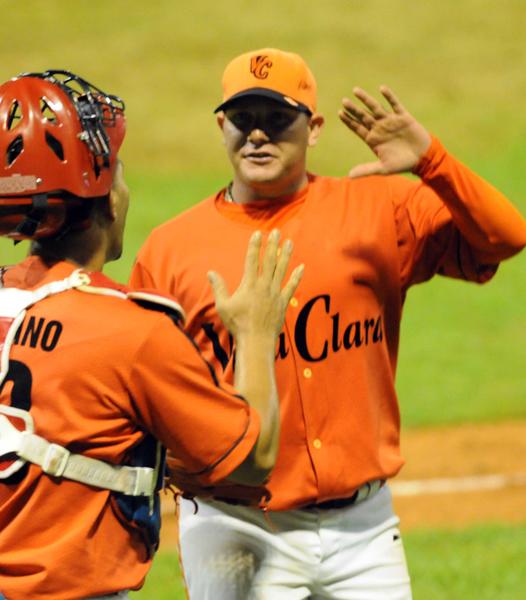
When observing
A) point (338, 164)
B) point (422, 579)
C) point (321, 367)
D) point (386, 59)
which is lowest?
point (422, 579)

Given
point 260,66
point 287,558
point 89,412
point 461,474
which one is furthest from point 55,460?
point 461,474

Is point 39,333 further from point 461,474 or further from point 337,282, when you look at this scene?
point 461,474

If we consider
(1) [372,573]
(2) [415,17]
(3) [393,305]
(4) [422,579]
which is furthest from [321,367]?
(2) [415,17]

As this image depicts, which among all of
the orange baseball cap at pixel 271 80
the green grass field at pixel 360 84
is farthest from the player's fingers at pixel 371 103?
the green grass field at pixel 360 84

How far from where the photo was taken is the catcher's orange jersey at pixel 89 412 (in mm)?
3537

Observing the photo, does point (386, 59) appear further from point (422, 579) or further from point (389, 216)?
point (389, 216)

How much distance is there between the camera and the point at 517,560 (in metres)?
7.59

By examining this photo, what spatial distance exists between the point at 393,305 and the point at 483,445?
6.25 meters

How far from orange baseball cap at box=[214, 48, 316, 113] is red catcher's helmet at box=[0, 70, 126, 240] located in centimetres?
132

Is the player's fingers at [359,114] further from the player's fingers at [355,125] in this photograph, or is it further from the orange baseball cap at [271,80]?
the orange baseball cap at [271,80]

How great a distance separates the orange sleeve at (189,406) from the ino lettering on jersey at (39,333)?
23cm

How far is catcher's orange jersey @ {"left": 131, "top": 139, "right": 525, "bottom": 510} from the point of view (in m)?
4.79

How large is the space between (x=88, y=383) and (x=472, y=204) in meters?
1.81

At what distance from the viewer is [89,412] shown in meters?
3.56
